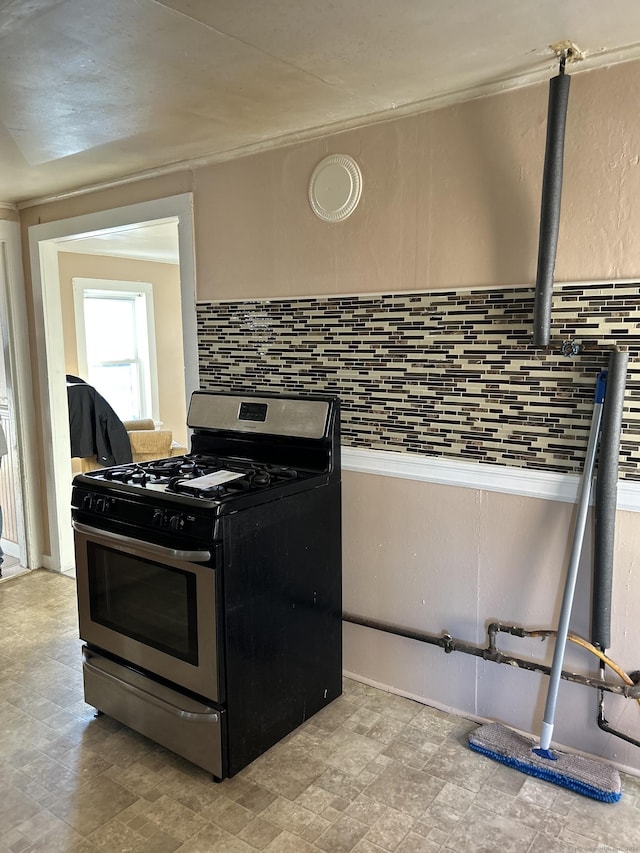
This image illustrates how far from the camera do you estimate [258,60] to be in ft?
5.71

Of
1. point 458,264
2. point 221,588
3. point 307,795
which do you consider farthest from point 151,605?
point 458,264

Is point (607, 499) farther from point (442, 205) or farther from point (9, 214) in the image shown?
point (9, 214)

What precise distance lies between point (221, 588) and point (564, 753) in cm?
120

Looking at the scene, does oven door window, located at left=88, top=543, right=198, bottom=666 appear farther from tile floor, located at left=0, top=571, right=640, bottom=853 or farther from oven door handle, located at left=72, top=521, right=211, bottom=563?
tile floor, located at left=0, top=571, right=640, bottom=853

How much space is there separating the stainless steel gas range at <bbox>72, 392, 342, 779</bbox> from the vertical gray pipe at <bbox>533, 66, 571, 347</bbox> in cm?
79

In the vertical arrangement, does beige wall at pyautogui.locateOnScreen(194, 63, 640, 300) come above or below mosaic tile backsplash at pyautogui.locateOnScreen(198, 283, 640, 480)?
above

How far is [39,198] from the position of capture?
11.3 feet

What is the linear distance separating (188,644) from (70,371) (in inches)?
166

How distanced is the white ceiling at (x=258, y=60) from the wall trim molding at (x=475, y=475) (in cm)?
116

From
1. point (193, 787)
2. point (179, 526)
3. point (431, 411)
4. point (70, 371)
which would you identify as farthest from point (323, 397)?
point (70, 371)

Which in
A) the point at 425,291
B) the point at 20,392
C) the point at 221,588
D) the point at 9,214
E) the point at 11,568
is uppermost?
the point at 9,214

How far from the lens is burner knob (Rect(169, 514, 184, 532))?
1907mm

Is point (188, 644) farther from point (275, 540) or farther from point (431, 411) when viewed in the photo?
point (431, 411)

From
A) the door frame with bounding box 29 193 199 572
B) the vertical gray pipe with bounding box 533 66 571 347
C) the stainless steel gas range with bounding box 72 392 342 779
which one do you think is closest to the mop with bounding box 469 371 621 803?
the vertical gray pipe with bounding box 533 66 571 347
